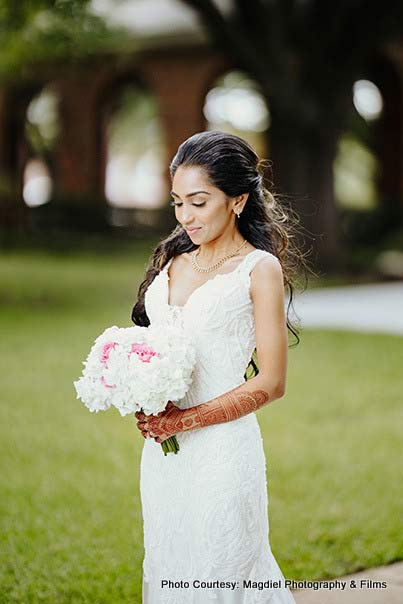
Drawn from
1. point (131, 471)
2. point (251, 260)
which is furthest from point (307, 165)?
point (251, 260)

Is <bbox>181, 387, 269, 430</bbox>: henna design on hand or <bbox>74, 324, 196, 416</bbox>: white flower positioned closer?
<bbox>74, 324, 196, 416</bbox>: white flower

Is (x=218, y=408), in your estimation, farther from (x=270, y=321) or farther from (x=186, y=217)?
(x=186, y=217)

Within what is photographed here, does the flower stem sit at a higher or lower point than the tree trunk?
higher

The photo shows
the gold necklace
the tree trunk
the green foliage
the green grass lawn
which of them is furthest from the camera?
the tree trunk

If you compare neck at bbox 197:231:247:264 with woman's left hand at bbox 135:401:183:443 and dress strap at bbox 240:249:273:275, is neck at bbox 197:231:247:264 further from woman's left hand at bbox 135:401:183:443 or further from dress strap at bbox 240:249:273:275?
woman's left hand at bbox 135:401:183:443

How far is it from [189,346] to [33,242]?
2316 centimetres

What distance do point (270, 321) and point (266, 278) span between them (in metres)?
0.14

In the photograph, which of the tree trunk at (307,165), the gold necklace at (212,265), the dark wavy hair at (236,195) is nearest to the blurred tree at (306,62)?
the tree trunk at (307,165)

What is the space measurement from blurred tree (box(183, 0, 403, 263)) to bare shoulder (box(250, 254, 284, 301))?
543 inches

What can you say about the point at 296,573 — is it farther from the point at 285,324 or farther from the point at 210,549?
the point at 285,324

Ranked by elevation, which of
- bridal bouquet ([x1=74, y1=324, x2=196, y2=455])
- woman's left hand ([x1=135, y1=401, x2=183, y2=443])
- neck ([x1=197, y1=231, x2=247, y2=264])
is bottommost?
woman's left hand ([x1=135, y1=401, x2=183, y2=443])

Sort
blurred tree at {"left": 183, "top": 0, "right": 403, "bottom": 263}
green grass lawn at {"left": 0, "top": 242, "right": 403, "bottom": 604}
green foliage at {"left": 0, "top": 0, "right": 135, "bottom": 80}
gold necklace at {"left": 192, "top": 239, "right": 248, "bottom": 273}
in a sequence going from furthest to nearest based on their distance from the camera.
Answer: blurred tree at {"left": 183, "top": 0, "right": 403, "bottom": 263} < green foliage at {"left": 0, "top": 0, "right": 135, "bottom": 80} < green grass lawn at {"left": 0, "top": 242, "right": 403, "bottom": 604} < gold necklace at {"left": 192, "top": 239, "right": 248, "bottom": 273}

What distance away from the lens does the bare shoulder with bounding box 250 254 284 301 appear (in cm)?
297

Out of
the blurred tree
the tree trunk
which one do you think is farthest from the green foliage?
the tree trunk
